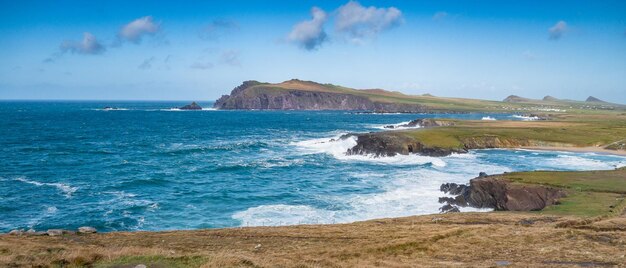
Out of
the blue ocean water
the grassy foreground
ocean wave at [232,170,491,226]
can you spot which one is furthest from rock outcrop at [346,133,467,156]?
the grassy foreground

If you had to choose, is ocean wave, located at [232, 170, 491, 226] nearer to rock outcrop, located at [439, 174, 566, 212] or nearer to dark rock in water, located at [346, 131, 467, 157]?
rock outcrop, located at [439, 174, 566, 212]

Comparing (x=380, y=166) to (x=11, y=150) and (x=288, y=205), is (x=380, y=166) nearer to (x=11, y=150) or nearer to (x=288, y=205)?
(x=288, y=205)

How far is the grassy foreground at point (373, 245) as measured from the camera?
19.3 m

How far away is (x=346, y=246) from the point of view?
79.6ft

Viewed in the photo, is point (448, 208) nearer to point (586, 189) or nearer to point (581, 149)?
point (586, 189)

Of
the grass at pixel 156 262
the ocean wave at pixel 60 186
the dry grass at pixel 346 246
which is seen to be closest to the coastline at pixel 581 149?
the dry grass at pixel 346 246

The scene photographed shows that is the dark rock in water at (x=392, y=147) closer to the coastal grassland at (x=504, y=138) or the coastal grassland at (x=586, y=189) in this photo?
the coastal grassland at (x=504, y=138)

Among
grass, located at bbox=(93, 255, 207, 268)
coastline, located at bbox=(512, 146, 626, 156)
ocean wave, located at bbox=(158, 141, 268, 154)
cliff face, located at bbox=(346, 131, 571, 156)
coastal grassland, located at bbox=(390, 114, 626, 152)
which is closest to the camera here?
grass, located at bbox=(93, 255, 207, 268)

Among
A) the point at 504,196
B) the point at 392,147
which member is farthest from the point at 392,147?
the point at 504,196

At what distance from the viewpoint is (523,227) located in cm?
2805

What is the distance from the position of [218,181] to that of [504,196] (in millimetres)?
33392

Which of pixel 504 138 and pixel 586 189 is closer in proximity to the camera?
pixel 586 189

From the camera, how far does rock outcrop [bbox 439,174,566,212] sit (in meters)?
39.9

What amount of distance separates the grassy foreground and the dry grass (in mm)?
44
